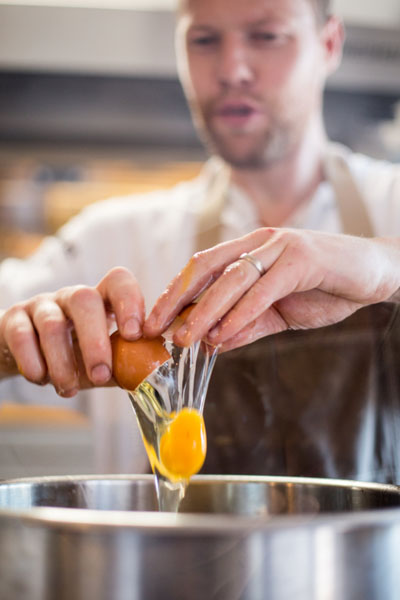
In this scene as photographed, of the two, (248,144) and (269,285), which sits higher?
(248,144)

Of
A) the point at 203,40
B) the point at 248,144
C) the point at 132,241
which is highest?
the point at 203,40

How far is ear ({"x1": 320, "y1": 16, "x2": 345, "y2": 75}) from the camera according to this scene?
1.17m

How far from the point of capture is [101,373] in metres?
0.61

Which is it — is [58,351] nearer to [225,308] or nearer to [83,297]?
[83,297]

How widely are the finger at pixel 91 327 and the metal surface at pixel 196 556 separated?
25 centimetres

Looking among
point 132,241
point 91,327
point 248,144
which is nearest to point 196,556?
point 91,327

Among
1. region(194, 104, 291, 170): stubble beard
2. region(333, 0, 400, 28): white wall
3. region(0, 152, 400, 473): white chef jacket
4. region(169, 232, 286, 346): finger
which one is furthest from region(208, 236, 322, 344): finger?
region(333, 0, 400, 28): white wall

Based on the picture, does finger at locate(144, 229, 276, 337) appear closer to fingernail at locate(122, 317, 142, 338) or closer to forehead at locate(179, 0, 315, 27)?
fingernail at locate(122, 317, 142, 338)

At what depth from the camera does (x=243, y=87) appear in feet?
3.62

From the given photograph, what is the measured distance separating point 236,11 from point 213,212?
28 cm

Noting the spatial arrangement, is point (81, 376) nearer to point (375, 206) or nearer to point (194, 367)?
point (194, 367)

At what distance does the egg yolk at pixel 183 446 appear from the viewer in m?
0.56

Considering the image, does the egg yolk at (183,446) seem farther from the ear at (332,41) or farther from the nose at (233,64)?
the ear at (332,41)

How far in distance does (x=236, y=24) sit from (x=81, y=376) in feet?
1.95
